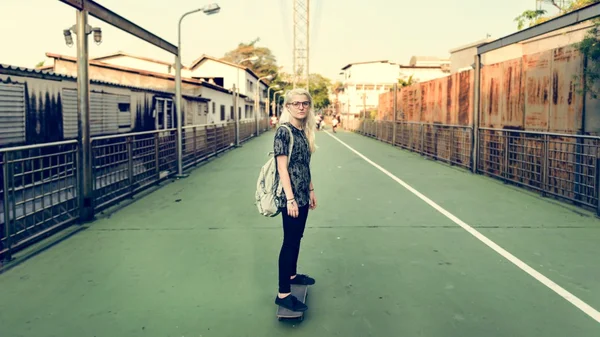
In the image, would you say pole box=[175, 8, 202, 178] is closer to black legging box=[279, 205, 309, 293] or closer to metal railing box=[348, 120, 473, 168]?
metal railing box=[348, 120, 473, 168]

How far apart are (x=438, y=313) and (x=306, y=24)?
90.1m

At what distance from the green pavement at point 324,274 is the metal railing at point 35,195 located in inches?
15.6

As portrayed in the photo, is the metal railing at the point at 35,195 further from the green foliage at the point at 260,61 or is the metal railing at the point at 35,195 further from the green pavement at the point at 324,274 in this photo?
the green foliage at the point at 260,61

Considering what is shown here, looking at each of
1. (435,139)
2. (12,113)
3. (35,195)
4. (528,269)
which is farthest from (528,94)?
(12,113)

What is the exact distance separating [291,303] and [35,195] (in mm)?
3859

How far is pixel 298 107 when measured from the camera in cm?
392

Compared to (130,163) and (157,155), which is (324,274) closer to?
(130,163)

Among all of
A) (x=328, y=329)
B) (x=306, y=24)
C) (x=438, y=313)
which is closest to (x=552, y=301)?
(x=438, y=313)

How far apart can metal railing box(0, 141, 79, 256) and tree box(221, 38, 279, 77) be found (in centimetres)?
8340

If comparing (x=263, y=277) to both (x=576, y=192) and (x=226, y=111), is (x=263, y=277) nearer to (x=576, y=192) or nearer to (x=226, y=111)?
(x=576, y=192)

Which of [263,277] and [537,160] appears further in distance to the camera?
[537,160]

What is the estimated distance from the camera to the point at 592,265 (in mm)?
5129

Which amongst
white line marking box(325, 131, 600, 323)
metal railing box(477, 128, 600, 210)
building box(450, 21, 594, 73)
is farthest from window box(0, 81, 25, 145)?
building box(450, 21, 594, 73)

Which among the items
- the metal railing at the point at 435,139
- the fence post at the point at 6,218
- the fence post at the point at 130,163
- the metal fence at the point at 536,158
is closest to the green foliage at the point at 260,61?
the metal railing at the point at 435,139
